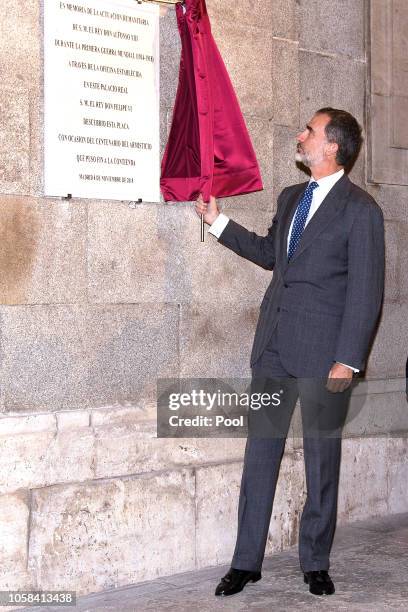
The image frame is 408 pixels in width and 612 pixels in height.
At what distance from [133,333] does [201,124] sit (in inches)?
44.7

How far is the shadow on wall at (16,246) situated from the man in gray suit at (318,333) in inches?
48.9

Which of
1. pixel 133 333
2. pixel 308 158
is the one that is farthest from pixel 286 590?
pixel 308 158

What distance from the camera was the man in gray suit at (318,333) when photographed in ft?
16.5

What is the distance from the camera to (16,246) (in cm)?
486

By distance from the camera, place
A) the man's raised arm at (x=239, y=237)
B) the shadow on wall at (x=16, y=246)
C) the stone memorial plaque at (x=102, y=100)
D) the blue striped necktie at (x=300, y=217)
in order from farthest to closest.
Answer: the man's raised arm at (x=239, y=237) → the blue striped necktie at (x=300, y=217) → the stone memorial plaque at (x=102, y=100) → the shadow on wall at (x=16, y=246)

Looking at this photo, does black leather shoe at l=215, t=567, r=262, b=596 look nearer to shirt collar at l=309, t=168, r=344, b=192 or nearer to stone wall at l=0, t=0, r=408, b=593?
stone wall at l=0, t=0, r=408, b=593

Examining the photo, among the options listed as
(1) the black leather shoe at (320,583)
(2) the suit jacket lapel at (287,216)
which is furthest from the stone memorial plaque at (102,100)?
(1) the black leather shoe at (320,583)

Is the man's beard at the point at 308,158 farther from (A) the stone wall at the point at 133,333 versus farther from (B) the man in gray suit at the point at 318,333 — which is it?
(A) the stone wall at the point at 133,333

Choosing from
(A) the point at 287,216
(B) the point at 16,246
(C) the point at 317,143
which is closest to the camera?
(B) the point at 16,246

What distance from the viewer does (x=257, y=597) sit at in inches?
197

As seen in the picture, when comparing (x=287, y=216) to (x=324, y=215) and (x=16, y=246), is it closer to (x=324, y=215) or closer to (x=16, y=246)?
(x=324, y=215)

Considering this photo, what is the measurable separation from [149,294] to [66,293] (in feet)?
1.71

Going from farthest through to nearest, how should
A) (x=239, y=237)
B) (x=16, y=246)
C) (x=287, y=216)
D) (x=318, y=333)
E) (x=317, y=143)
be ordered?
(x=239, y=237) → (x=287, y=216) → (x=317, y=143) → (x=318, y=333) → (x=16, y=246)

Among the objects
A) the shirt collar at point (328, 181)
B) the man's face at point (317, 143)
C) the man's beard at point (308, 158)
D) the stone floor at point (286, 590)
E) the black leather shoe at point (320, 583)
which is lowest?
the stone floor at point (286, 590)
